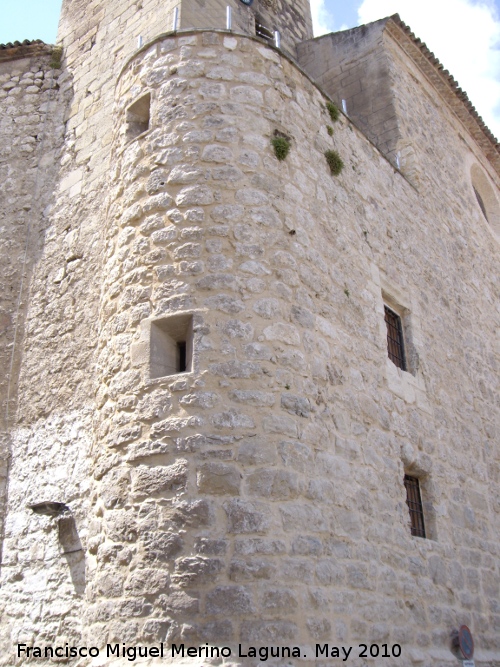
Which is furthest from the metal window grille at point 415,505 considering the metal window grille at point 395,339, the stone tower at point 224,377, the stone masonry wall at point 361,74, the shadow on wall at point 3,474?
the stone masonry wall at point 361,74

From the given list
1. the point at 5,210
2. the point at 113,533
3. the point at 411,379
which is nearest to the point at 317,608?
the point at 113,533

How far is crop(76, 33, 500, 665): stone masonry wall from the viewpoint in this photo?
3992 millimetres

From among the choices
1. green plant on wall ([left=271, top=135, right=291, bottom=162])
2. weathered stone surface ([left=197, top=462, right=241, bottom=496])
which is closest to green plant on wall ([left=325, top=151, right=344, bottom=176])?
green plant on wall ([left=271, top=135, right=291, bottom=162])

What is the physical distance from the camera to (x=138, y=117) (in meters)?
5.72

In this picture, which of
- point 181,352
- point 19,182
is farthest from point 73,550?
point 19,182

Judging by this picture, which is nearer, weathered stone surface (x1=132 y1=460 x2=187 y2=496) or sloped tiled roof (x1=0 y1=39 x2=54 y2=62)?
weathered stone surface (x1=132 y1=460 x2=187 y2=496)

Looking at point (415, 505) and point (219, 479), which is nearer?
point (219, 479)

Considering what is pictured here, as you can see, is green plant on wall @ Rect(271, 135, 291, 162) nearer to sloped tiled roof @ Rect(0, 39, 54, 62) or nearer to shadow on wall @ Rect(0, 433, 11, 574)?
shadow on wall @ Rect(0, 433, 11, 574)

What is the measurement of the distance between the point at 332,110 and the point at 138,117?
186cm

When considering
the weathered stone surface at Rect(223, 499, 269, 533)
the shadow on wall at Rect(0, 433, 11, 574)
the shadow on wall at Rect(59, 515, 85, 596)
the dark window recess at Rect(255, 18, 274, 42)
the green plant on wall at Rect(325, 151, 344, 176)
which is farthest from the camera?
the dark window recess at Rect(255, 18, 274, 42)

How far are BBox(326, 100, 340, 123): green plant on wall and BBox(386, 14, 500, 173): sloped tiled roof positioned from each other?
11.0 ft

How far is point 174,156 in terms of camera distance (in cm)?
514

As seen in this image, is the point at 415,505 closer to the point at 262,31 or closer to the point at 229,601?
the point at 229,601

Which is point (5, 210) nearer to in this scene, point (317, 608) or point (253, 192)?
point (253, 192)
